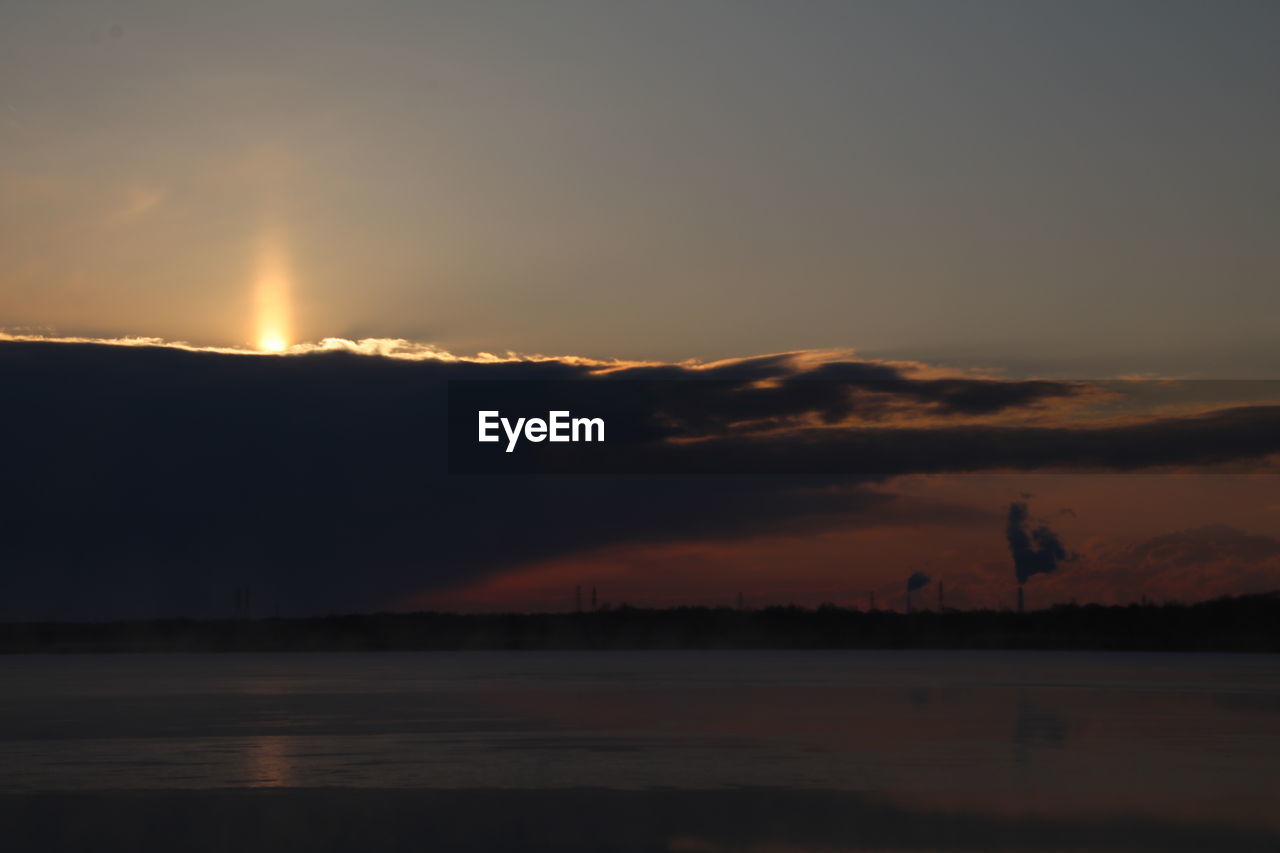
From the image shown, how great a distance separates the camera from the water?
66.7ft

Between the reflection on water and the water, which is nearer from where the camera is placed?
the water

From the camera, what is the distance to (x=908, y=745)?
3244 centimetres

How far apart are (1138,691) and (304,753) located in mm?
35885

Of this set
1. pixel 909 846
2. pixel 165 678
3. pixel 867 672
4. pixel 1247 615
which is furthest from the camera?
pixel 1247 615

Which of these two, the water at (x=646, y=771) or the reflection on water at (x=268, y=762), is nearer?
the water at (x=646, y=771)

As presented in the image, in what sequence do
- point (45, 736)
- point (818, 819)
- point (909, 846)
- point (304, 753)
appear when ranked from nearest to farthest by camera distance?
point (909, 846), point (818, 819), point (304, 753), point (45, 736)

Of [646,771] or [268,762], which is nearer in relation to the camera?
[646,771]

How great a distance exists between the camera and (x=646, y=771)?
27375 mm

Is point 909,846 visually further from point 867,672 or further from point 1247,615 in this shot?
point 1247,615

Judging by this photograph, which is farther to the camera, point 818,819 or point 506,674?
point 506,674

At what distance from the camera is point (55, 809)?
73.0 ft

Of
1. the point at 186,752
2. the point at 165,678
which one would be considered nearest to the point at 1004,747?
the point at 186,752

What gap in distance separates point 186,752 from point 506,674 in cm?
4489

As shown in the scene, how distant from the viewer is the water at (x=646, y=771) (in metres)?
20.3
